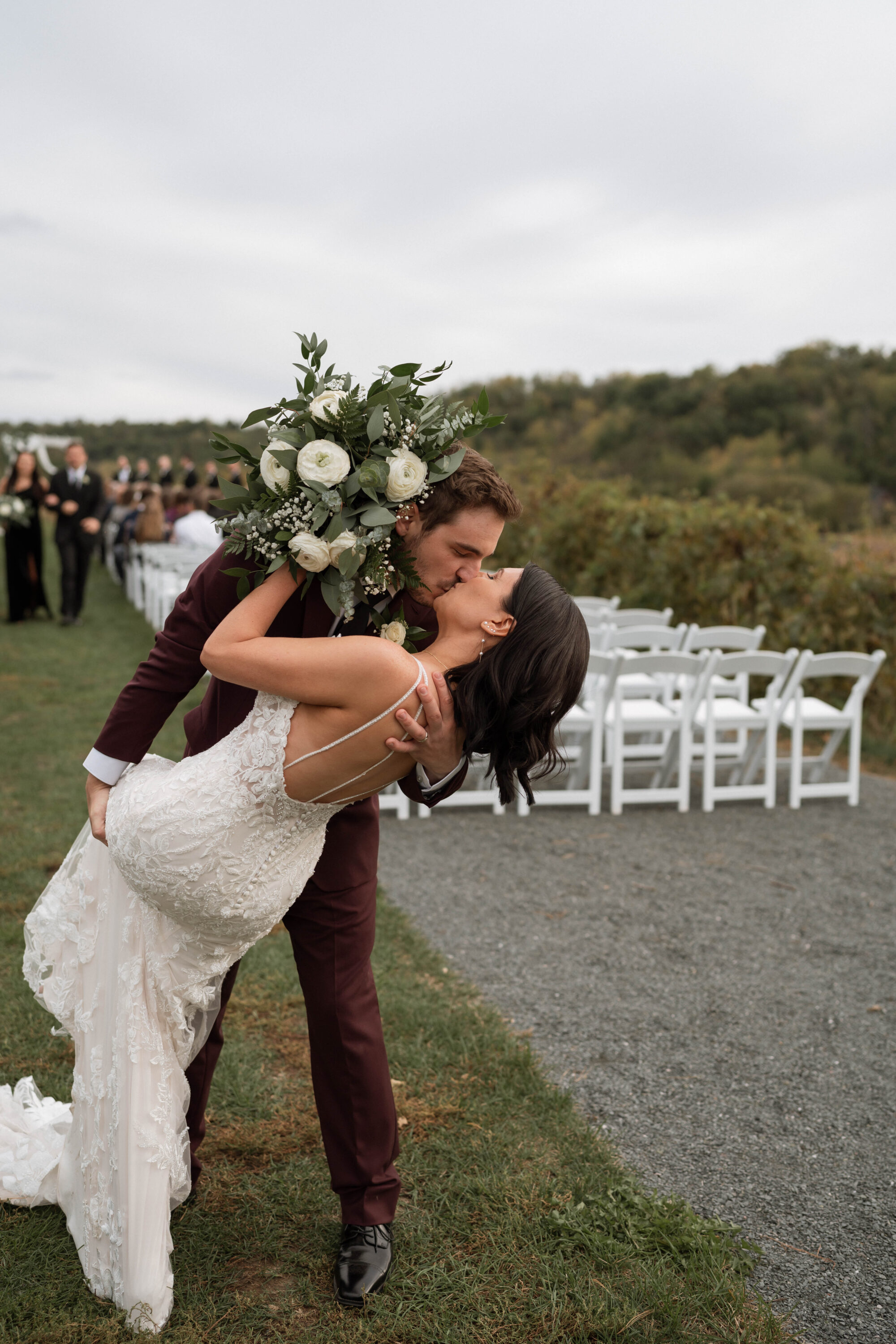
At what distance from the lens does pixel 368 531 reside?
2.21m

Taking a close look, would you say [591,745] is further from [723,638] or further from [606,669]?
[723,638]

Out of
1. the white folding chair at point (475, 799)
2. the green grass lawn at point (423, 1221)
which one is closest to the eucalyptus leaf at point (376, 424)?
the green grass lawn at point (423, 1221)

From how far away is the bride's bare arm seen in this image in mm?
2090

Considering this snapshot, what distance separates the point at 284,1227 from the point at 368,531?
1912 millimetres

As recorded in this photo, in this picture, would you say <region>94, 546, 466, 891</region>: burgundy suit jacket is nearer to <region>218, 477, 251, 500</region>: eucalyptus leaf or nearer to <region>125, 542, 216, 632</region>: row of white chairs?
<region>218, 477, 251, 500</region>: eucalyptus leaf

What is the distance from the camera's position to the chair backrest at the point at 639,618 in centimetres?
913

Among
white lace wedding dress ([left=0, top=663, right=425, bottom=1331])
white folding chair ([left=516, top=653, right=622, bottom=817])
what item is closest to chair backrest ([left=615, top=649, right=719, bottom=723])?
white folding chair ([left=516, top=653, right=622, bottom=817])

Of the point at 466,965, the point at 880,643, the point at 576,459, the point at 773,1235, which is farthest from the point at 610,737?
the point at 576,459

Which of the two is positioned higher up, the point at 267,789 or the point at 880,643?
the point at 267,789

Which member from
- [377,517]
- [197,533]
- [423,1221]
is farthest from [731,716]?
[197,533]

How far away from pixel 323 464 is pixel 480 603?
0.45m

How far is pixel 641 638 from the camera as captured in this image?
7.67 meters

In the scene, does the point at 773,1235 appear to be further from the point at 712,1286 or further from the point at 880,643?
the point at 880,643

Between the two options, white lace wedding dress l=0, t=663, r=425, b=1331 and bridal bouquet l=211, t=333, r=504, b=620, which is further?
white lace wedding dress l=0, t=663, r=425, b=1331
